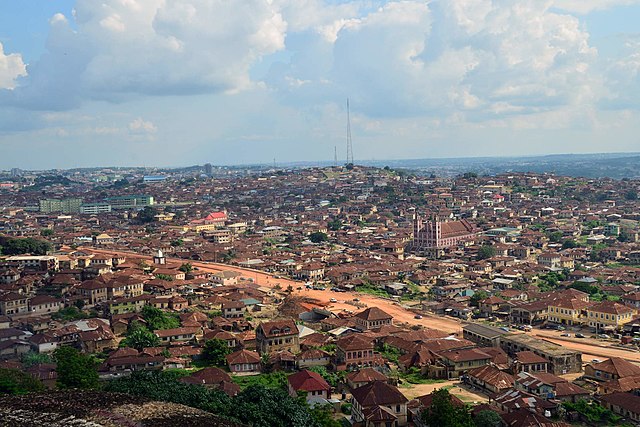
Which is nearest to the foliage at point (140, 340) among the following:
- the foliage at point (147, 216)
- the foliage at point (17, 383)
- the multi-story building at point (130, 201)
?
the foliage at point (17, 383)

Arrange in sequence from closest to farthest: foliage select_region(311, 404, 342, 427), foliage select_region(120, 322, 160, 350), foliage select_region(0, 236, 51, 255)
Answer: foliage select_region(311, 404, 342, 427) → foliage select_region(120, 322, 160, 350) → foliage select_region(0, 236, 51, 255)

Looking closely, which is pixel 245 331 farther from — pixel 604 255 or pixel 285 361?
pixel 604 255


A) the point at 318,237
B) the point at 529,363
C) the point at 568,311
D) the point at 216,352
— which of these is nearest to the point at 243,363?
the point at 216,352

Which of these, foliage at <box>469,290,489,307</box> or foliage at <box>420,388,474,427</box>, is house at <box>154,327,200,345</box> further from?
foliage at <box>469,290,489,307</box>

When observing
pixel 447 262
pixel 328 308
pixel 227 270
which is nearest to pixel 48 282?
pixel 227 270

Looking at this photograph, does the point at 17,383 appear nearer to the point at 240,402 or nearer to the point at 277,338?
the point at 240,402

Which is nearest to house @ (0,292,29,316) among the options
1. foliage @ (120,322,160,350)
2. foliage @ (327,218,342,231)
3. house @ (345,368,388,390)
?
foliage @ (120,322,160,350)
